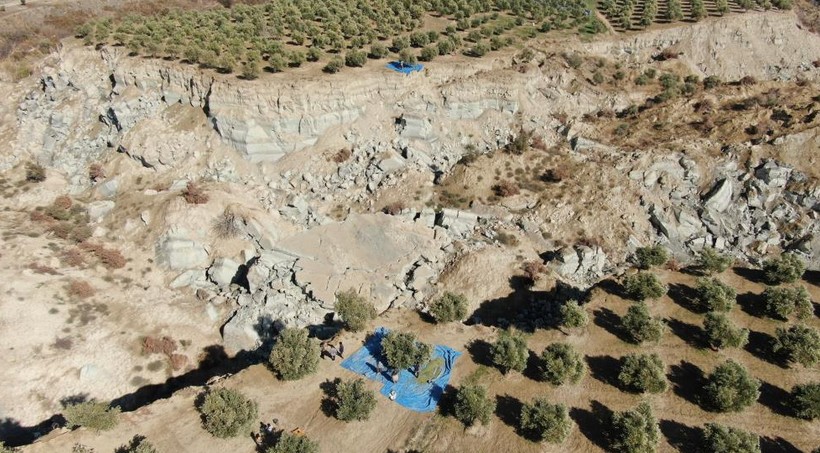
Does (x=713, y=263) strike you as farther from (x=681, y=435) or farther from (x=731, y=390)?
(x=681, y=435)

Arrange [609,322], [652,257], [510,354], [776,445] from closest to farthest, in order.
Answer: [776,445], [510,354], [609,322], [652,257]

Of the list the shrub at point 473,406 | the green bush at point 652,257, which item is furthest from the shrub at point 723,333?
the shrub at point 473,406

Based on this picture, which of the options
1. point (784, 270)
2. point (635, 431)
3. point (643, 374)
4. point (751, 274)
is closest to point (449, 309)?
point (643, 374)

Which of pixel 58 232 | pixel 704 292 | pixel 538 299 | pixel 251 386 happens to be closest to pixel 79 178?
pixel 58 232

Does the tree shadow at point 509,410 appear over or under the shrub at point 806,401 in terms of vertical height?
under

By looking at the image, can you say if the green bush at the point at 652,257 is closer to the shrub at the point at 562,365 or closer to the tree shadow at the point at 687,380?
the tree shadow at the point at 687,380

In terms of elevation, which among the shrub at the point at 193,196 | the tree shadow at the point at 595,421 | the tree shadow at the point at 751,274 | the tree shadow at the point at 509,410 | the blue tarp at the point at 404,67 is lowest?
the tree shadow at the point at 509,410
